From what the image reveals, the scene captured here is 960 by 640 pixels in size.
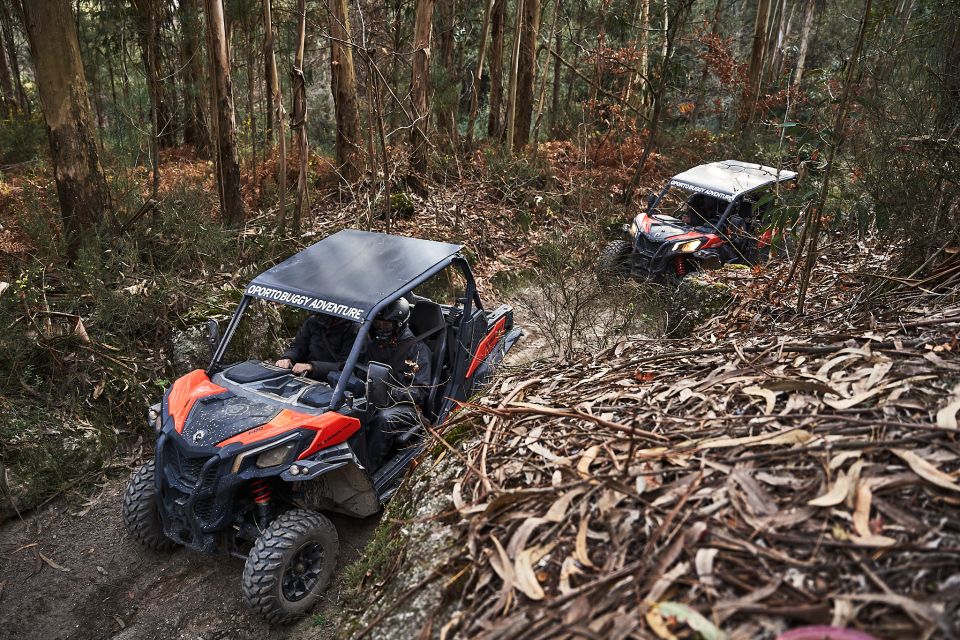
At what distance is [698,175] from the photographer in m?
9.86

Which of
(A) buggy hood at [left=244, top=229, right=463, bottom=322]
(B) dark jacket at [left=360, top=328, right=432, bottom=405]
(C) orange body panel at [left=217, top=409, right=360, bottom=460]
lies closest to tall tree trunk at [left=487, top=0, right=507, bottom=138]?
(A) buggy hood at [left=244, top=229, right=463, bottom=322]

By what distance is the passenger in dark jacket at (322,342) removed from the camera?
5.46m

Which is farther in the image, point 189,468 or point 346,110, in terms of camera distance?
point 346,110

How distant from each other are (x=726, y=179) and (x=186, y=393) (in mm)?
8017

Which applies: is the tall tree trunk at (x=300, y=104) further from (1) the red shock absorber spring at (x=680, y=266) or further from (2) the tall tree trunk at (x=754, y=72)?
(2) the tall tree trunk at (x=754, y=72)

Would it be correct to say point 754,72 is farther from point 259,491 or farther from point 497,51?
point 259,491

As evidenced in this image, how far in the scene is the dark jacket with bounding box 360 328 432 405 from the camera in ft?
17.6

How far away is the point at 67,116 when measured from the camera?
743cm

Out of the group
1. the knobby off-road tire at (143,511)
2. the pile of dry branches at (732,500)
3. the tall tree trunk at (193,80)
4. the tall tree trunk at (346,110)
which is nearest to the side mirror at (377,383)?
the pile of dry branches at (732,500)

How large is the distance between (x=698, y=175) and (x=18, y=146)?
11.3 metres

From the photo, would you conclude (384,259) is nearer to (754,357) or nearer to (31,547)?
(754,357)

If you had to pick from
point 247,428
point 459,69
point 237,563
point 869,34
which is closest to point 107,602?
point 237,563

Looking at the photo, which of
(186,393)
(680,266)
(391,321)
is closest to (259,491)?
(186,393)

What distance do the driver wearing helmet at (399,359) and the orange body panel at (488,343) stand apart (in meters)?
0.57
